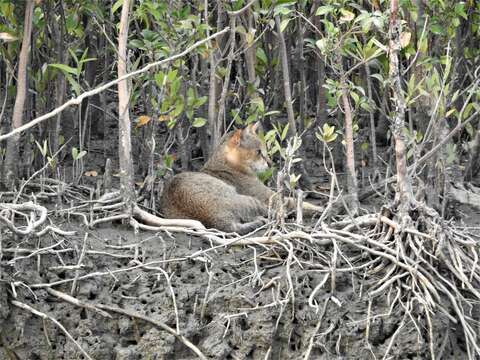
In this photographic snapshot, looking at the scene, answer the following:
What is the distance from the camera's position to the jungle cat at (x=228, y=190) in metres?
7.77

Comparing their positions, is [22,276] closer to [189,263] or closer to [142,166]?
[189,263]

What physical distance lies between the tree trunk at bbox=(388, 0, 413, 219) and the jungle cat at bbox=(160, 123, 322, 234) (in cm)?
114

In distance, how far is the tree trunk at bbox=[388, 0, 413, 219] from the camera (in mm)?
6695

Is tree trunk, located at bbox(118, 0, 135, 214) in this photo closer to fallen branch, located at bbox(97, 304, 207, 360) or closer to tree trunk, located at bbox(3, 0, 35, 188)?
tree trunk, located at bbox(3, 0, 35, 188)

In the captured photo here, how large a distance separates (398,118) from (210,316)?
1686mm

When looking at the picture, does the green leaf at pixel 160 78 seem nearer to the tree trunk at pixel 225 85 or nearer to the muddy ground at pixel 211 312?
the tree trunk at pixel 225 85

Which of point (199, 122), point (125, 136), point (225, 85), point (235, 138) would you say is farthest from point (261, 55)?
point (125, 136)

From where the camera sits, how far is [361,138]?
924 centimetres

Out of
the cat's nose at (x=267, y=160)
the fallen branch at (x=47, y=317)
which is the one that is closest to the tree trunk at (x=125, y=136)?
the fallen branch at (x=47, y=317)

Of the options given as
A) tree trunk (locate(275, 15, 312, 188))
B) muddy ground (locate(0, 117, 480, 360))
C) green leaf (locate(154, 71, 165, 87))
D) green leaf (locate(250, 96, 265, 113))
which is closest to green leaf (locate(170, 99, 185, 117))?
green leaf (locate(154, 71, 165, 87))

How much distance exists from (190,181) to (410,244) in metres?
1.82

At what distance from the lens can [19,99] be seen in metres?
7.76

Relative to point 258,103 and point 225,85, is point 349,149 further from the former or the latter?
point 225,85

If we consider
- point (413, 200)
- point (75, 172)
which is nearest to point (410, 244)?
point (413, 200)
